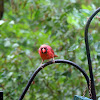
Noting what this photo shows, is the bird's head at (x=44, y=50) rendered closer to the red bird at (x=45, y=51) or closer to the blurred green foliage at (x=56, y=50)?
the red bird at (x=45, y=51)

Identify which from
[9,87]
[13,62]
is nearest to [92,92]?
[9,87]

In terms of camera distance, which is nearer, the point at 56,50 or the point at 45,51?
the point at 45,51

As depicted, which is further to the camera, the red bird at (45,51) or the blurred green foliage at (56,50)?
the blurred green foliage at (56,50)

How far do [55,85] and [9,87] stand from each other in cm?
61

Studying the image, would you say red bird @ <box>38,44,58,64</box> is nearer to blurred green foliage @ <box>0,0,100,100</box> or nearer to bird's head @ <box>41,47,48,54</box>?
bird's head @ <box>41,47,48,54</box>

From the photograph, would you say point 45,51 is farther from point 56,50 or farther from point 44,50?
point 56,50

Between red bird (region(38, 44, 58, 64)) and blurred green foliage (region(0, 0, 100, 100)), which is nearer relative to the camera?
red bird (region(38, 44, 58, 64))

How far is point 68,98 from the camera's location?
2617 millimetres

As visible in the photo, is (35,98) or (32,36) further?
(32,36)

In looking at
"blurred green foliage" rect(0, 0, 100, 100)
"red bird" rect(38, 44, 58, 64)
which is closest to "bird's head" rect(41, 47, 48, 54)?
"red bird" rect(38, 44, 58, 64)

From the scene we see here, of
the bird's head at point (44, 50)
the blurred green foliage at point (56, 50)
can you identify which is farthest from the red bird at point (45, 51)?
the blurred green foliage at point (56, 50)

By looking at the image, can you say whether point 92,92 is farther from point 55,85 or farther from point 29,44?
point 29,44

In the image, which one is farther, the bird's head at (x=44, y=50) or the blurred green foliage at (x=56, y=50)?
the blurred green foliage at (x=56, y=50)

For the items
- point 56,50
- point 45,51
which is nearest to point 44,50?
point 45,51
